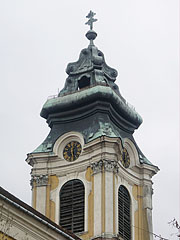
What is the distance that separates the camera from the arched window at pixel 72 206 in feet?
125

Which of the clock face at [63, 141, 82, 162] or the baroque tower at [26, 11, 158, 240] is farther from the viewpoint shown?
the clock face at [63, 141, 82, 162]

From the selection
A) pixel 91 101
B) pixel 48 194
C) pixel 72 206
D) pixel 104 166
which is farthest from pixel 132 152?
pixel 48 194

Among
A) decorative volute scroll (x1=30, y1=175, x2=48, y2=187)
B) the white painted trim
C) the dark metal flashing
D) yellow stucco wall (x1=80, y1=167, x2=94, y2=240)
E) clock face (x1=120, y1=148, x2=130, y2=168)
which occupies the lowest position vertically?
the dark metal flashing

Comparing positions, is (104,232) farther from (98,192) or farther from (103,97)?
(103,97)

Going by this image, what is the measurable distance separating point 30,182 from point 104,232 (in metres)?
5.57

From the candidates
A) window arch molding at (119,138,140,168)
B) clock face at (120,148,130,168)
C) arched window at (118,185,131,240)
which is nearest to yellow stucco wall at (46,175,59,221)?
arched window at (118,185,131,240)

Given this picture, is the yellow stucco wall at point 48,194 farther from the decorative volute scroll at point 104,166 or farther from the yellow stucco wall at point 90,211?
the decorative volute scroll at point 104,166

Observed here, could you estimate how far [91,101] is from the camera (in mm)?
41875

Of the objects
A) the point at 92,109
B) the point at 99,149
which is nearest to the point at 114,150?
the point at 99,149

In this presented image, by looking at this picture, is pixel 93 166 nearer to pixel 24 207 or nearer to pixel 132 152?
pixel 132 152

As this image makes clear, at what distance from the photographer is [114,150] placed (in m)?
39.1

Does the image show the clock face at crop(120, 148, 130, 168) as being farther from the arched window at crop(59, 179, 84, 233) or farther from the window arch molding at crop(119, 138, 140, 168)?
the arched window at crop(59, 179, 84, 233)

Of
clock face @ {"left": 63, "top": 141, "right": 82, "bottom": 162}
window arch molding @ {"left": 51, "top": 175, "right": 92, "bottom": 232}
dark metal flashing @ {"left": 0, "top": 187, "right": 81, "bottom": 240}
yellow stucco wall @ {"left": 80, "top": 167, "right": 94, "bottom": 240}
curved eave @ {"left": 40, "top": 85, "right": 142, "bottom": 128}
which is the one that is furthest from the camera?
curved eave @ {"left": 40, "top": 85, "right": 142, "bottom": 128}

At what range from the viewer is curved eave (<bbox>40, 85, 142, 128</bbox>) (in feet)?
136
